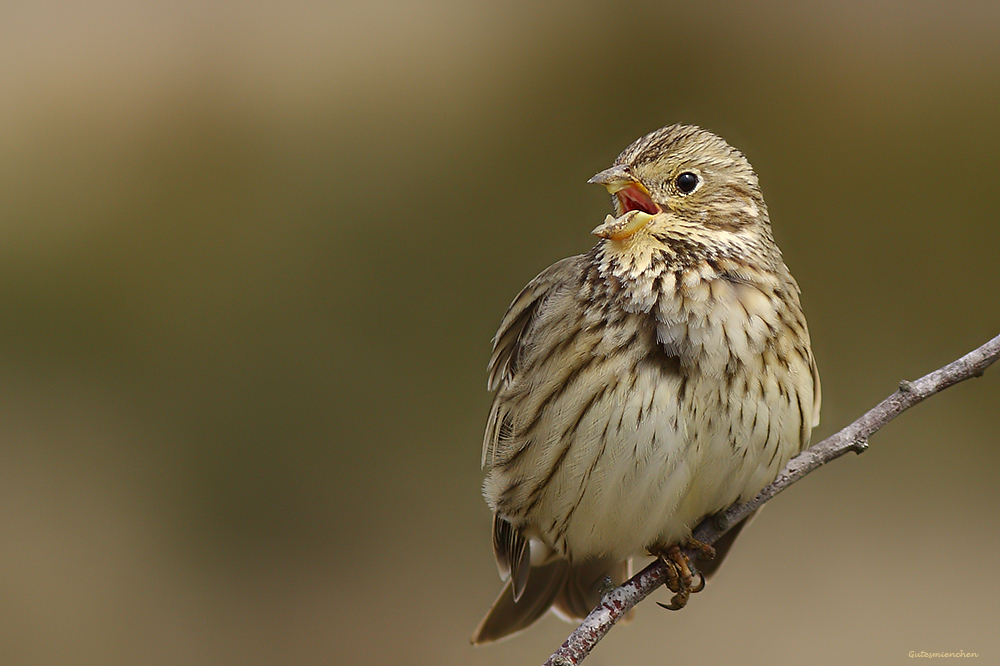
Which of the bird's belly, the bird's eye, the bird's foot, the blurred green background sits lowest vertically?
the bird's foot

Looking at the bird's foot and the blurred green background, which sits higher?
the blurred green background

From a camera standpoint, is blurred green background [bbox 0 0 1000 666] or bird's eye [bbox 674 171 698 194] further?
blurred green background [bbox 0 0 1000 666]

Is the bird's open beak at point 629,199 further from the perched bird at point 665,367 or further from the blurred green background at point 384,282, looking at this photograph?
the blurred green background at point 384,282

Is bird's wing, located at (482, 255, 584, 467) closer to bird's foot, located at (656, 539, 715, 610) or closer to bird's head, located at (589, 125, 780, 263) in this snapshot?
bird's head, located at (589, 125, 780, 263)

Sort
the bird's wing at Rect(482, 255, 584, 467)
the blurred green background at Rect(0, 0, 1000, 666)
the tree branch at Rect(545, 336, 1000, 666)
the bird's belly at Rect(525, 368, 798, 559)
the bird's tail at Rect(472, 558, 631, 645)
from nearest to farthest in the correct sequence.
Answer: the tree branch at Rect(545, 336, 1000, 666)
the bird's belly at Rect(525, 368, 798, 559)
the bird's wing at Rect(482, 255, 584, 467)
the bird's tail at Rect(472, 558, 631, 645)
the blurred green background at Rect(0, 0, 1000, 666)

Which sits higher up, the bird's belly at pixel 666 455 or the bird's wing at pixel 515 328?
the bird's wing at pixel 515 328

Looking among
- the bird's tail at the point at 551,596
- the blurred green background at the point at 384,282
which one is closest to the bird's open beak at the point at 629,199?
the bird's tail at the point at 551,596

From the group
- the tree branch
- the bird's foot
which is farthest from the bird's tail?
the tree branch

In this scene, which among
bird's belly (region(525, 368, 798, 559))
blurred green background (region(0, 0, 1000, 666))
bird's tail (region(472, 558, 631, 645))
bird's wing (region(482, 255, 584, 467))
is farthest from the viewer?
blurred green background (region(0, 0, 1000, 666))

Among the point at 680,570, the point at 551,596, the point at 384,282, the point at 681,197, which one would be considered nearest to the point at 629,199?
the point at 681,197
